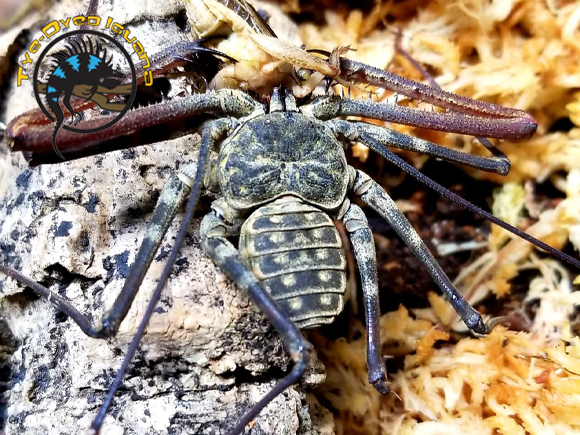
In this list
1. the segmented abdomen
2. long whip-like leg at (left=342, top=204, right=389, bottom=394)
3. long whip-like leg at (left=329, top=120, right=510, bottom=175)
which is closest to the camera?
the segmented abdomen

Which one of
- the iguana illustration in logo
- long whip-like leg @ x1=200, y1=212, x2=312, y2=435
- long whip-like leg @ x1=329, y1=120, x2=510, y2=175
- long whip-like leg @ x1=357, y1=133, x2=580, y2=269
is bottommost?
long whip-like leg @ x1=200, y1=212, x2=312, y2=435

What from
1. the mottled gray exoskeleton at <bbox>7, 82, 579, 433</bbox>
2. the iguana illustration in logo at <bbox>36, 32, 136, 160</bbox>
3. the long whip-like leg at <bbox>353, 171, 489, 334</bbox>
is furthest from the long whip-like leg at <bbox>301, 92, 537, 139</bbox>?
the iguana illustration in logo at <bbox>36, 32, 136, 160</bbox>

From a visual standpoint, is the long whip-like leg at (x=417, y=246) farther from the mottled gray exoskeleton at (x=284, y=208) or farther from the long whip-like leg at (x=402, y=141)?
the long whip-like leg at (x=402, y=141)

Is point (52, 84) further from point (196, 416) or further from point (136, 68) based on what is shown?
point (196, 416)

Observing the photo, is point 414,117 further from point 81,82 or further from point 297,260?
point 81,82

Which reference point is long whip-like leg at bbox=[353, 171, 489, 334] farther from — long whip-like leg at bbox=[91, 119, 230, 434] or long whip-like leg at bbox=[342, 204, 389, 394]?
long whip-like leg at bbox=[91, 119, 230, 434]

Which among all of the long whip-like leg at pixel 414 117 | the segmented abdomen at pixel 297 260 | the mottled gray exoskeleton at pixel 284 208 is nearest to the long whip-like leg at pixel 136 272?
the mottled gray exoskeleton at pixel 284 208
